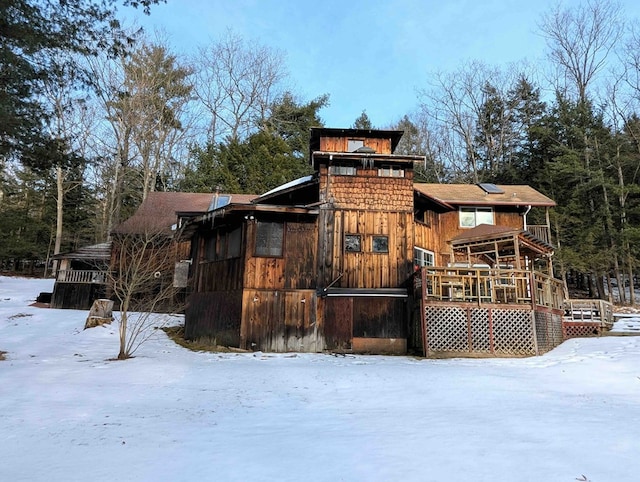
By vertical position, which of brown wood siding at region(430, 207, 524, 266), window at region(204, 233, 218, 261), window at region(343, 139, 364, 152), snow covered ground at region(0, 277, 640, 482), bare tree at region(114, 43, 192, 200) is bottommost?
snow covered ground at region(0, 277, 640, 482)

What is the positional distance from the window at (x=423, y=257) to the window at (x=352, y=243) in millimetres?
2993

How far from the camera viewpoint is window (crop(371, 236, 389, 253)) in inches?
537

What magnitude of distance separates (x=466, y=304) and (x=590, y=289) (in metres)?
19.7

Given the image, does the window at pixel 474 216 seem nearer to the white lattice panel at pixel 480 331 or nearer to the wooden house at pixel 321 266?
the wooden house at pixel 321 266

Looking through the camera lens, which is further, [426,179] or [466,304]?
[426,179]

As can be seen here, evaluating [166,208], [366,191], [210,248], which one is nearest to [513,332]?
[366,191]

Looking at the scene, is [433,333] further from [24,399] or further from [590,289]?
[590,289]

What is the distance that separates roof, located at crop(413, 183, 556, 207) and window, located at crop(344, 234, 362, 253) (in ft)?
16.8

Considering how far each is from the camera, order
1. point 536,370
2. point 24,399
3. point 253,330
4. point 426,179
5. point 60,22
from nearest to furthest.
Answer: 1. point 24,399
2. point 60,22
3. point 536,370
4. point 253,330
5. point 426,179

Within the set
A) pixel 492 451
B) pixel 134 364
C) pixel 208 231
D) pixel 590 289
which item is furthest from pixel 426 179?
pixel 492 451

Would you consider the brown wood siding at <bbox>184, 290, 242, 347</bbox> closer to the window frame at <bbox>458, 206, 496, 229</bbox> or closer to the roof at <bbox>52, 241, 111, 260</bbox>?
the roof at <bbox>52, 241, 111, 260</bbox>

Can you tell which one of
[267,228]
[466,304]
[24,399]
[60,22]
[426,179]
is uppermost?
[426,179]

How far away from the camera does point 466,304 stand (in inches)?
475

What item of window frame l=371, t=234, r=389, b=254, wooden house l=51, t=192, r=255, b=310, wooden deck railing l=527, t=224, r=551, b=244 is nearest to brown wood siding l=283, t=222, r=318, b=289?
window frame l=371, t=234, r=389, b=254
